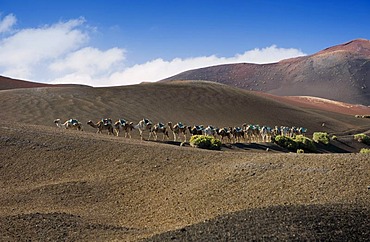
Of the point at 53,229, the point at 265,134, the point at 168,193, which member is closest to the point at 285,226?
the point at 53,229

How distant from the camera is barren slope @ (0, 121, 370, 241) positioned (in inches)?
379

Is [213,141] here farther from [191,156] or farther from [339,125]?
[339,125]

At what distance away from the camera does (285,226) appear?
8922 millimetres

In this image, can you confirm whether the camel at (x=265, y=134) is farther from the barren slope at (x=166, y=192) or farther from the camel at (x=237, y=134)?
the barren slope at (x=166, y=192)

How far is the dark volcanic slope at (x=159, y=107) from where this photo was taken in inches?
1727

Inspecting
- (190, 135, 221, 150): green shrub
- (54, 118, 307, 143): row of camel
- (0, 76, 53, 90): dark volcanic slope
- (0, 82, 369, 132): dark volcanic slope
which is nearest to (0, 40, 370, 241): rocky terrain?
(190, 135, 221, 150): green shrub

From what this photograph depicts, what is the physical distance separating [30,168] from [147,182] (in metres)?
4.39

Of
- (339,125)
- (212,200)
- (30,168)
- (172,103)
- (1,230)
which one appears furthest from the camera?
(339,125)

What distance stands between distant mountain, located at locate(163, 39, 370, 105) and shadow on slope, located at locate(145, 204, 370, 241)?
136207 millimetres

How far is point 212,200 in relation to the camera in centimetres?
1365

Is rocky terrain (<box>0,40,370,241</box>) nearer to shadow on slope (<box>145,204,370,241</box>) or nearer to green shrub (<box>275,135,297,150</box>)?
shadow on slope (<box>145,204,370,241</box>)

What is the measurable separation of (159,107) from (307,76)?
12219 centimetres

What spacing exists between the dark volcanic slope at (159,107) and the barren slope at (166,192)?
18472 mm

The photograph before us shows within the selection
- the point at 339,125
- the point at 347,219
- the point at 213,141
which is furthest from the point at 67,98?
the point at 347,219
